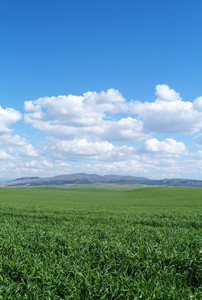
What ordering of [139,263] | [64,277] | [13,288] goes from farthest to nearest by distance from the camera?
[139,263]
[64,277]
[13,288]

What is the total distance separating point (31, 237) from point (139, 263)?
4.98 metres

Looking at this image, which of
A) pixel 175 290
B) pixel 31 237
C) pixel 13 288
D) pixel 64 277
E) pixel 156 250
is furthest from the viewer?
pixel 31 237

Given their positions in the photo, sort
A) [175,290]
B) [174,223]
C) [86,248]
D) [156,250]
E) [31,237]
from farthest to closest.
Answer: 1. [174,223]
2. [31,237]
3. [86,248]
4. [156,250]
5. [175,290]

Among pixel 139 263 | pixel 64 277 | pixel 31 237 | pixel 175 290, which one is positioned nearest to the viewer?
pixel 175 290

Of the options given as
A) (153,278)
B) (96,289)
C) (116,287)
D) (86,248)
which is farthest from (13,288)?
(153,278)

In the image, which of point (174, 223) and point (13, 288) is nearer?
point (13, 288)

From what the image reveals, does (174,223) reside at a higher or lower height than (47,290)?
lower

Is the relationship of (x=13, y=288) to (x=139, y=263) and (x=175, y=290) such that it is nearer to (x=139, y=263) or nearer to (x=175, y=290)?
(x=139, y=263)

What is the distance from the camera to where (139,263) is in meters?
5.48

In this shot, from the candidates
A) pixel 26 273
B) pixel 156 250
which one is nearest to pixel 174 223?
pixel 156 250

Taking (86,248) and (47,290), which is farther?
(86,248)

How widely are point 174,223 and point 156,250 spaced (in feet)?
27.8

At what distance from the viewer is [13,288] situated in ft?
14.7

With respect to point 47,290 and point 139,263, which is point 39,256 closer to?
point 47,290
